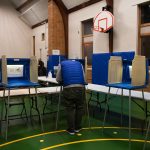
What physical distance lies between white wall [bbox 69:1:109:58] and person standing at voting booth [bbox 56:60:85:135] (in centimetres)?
463

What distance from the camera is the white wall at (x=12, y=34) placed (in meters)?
13.5

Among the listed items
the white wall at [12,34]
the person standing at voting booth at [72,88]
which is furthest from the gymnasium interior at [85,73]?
the person standing at voting booth at [72,88]

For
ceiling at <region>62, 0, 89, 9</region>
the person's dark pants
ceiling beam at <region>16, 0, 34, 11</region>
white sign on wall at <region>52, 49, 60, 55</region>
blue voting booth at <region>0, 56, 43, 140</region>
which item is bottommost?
the person's dark pants

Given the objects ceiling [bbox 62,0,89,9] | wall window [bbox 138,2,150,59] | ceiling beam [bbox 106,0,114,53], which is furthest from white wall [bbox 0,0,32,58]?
wall window [bbox 138,2,150,59]

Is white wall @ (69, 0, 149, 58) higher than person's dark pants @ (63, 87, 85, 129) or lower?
higher

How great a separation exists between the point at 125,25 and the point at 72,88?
4.47 m

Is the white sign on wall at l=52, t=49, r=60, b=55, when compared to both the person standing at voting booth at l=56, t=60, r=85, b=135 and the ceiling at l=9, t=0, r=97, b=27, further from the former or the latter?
the person standing at voting booth at l=56, t=60, r=85, b=135

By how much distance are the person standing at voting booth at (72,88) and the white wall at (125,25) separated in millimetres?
3840

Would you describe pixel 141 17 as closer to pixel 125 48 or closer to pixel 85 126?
pixel 125 48

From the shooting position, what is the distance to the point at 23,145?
10.5 ft

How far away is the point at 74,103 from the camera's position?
3.77m

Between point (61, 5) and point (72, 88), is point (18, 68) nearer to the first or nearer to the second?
point (72, 88)

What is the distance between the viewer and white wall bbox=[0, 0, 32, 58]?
1347 centimetres

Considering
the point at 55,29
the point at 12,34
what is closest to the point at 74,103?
the point at 55,29
